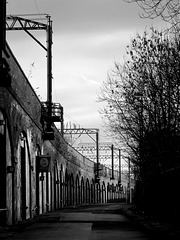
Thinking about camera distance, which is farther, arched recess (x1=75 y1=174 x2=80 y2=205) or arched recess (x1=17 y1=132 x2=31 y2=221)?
arched recess (x1=75 y1=174 x2=80 y2=205)

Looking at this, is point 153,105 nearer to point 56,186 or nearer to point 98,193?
point 56,186

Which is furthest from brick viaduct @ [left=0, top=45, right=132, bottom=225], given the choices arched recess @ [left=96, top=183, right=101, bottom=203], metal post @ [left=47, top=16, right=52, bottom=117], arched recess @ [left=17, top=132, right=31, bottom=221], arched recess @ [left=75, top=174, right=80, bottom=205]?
arched recess @ [left=96, top=183, right=101, bottom=203]

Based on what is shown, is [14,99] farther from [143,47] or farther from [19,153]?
[143,47]

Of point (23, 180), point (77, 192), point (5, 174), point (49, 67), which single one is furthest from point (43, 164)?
point (77, 192)

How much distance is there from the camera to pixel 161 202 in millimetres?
25953

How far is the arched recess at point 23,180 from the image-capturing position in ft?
96.4

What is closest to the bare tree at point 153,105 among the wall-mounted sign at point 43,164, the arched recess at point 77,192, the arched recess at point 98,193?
the wall-mounted sign at point 43,164

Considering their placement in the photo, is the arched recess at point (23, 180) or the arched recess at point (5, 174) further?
the arched recess at point (23, 180)

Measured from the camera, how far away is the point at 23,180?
3127 cm

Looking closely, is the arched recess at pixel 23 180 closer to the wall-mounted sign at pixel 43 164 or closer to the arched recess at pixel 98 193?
the wall-mounted sign at pixel 43 164

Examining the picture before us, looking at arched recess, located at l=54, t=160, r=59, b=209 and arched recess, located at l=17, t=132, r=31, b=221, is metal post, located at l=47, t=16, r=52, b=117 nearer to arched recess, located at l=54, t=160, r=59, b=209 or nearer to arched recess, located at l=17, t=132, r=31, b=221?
arched recess, located at l=17, t=132, r=31, b=221

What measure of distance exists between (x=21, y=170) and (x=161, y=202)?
7.63 metres

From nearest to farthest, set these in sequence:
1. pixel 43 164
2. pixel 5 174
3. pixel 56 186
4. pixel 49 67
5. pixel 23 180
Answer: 1. pixel 5 174
2. pixel 23 180
3. pixel 43 164
4. pixel 49 67
5. pixel 56 186

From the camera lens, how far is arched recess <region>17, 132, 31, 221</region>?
96.4 ft
